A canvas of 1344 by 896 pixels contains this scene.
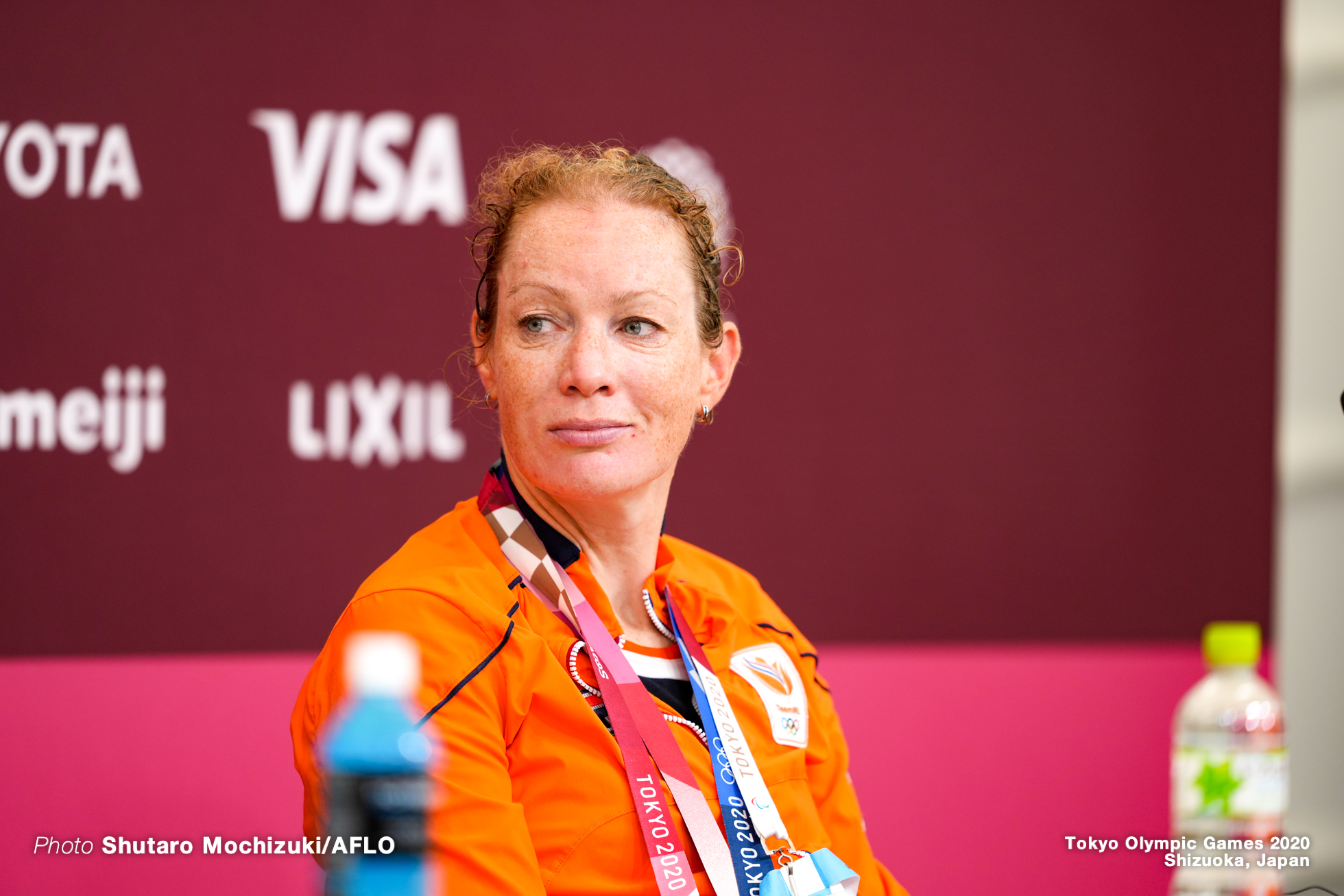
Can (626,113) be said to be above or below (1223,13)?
below

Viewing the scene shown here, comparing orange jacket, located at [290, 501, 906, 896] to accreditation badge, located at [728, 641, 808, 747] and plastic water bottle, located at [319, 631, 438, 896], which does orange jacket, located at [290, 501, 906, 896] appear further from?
plastic water bottle, located at [319, 631, 438, 896]

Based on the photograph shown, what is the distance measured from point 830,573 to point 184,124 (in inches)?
64.8

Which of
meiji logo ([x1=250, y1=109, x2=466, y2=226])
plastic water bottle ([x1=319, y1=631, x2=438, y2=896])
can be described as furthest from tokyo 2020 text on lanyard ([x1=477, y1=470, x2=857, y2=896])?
meiji logo ([x1=250, y1=109, x2=466, y2=226])

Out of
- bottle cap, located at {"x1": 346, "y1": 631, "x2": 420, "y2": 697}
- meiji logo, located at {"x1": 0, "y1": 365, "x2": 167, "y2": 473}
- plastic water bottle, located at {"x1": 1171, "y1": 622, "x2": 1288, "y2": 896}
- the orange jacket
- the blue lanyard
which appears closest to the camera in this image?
bottle cap, located at {"x1": 346, "y1": 631, "x2": 420, "y2": 697}

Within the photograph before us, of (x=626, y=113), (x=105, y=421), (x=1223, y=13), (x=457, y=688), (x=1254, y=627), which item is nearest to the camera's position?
(x=1254, y=627)

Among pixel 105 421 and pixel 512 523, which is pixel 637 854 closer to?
pixel 512 523

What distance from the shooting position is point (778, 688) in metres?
1.37

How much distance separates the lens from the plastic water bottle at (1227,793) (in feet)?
2.72

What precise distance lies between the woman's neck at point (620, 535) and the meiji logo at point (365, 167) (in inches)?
48.5

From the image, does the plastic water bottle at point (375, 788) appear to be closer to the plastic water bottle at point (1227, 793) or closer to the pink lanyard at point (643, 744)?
the pink lanyard at point (643, 744)

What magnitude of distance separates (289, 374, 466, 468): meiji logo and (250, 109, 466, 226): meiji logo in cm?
35

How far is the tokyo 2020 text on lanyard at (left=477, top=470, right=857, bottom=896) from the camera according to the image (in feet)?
3.59

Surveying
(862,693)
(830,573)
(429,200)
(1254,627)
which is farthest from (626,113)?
(1254,627)

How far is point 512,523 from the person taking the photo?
123cm
